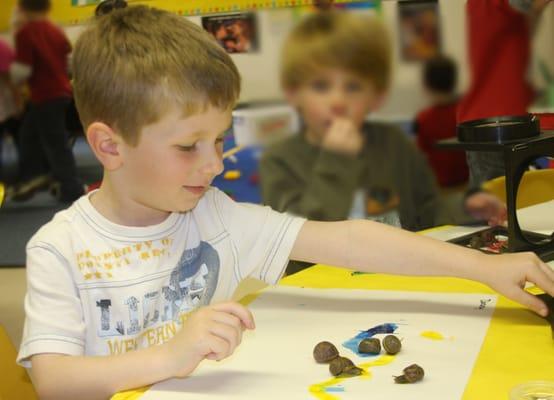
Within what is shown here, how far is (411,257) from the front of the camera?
2.60ft

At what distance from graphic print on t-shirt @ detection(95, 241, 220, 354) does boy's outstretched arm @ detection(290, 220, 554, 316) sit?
0.11m

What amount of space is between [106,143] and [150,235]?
0.40 ft

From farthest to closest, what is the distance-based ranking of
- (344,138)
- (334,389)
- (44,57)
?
(44,57) → (344,138) → (334,389)

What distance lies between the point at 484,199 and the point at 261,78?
1.43ft

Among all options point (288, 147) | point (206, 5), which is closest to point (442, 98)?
point (288, 147)

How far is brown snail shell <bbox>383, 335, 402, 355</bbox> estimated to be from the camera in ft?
2.06

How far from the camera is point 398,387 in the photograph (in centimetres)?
56

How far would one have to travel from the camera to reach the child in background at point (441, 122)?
39.0 inches

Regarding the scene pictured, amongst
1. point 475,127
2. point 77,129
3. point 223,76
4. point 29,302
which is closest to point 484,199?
point 475,127

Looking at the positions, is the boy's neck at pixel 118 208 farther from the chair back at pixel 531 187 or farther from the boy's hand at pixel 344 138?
the chair back at pixel 531 187

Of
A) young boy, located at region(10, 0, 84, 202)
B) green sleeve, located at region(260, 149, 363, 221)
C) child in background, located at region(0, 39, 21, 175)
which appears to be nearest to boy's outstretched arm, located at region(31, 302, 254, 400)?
green sleeve, located at region(260, 149, 363, 221)

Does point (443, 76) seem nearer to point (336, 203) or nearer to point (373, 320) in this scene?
point (336, 203)

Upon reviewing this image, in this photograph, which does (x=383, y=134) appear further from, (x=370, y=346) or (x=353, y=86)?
(x=370, y=346)

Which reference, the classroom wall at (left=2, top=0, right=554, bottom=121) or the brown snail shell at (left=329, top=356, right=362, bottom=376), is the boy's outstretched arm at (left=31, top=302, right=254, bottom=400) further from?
the classroom wall at (left=2, top=0, right=554, bottom=121)
